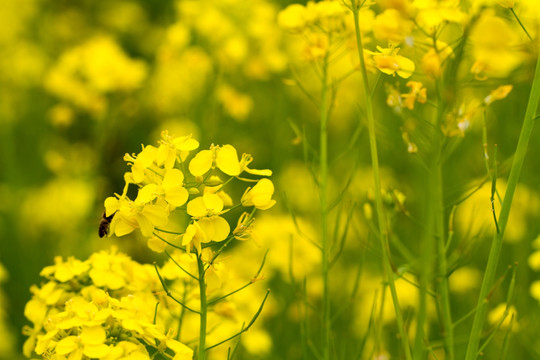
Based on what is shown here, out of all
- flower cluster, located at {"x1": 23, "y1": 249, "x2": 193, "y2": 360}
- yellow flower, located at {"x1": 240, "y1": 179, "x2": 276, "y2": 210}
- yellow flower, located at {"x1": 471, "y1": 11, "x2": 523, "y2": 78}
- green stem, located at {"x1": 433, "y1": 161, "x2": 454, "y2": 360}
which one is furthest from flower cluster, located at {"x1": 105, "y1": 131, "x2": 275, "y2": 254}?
yellow flower, located at {"x1": 471, "y1": 11, "x2": 523, "y2": 78}

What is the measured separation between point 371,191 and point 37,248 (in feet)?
9.17

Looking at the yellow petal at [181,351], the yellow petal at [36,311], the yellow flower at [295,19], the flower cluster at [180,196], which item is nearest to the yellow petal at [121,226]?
the flower cluster at [180,196]

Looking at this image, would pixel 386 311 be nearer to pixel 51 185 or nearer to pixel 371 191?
pixel 371 191

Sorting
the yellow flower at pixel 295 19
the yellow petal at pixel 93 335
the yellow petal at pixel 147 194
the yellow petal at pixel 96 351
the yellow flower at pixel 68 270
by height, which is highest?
the yellow flower at pixel 68 270

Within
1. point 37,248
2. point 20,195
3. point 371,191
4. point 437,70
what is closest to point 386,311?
point 371,191

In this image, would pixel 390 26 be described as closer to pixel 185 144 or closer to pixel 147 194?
pixel 185 144

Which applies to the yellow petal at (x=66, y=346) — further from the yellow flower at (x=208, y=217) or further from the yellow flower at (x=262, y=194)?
the yellow flower at (x=262, y=194)

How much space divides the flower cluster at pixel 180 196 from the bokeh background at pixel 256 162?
405 millimetres

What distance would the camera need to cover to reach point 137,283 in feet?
5.51

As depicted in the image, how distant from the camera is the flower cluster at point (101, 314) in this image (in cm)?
136

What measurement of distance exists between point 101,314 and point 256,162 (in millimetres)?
3301

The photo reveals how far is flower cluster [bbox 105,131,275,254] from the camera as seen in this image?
1354 millimetres

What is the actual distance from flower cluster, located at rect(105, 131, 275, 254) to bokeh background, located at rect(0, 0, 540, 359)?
1.33ft

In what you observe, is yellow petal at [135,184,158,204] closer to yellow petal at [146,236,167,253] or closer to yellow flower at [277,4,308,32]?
yellow petal at [146,236,167,253]
